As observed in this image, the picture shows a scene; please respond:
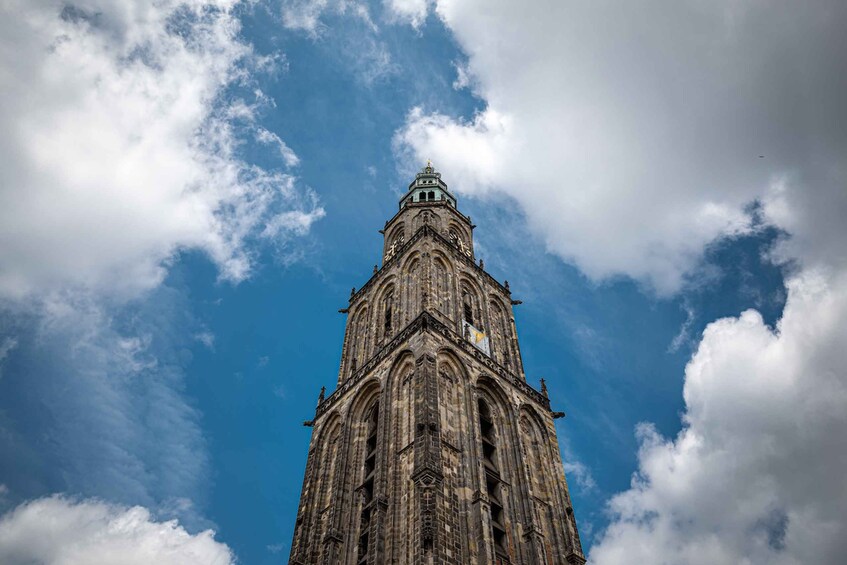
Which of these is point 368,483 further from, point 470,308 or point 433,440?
point 470,308

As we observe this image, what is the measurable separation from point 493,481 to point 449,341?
28.6 feet

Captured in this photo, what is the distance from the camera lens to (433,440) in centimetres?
3178

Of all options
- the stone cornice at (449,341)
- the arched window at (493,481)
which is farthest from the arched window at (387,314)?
the arched window at (493,481)

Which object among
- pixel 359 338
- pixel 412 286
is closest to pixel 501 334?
pixel 412 286

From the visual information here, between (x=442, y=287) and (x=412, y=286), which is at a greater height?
(x=412, y=286)

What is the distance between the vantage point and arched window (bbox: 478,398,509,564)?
3073cm

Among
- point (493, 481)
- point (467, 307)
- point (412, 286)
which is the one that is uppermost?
point (412, 286)

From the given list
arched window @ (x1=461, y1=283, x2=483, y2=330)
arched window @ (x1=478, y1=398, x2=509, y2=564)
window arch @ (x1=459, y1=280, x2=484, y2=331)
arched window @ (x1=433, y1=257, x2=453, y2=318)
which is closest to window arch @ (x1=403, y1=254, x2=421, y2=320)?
arched window @ (x1=433, y1=257, x2=453, y2=318)

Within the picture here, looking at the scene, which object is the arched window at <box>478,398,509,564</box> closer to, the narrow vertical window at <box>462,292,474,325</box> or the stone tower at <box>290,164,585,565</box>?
the stone tower at <box>290,164,585,565</box>

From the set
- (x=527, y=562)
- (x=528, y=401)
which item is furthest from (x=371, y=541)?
(x=528, y=401)

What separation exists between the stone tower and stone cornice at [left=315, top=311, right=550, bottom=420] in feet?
0.28

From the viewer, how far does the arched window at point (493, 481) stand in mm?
30734

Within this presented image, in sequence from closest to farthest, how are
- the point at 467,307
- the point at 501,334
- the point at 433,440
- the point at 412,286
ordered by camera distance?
the point at 433,440
the point at 412,286
the point at 467,307
the point at 501,334

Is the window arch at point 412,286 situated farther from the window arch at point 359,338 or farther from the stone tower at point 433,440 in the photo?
the window arch at point 359,338
